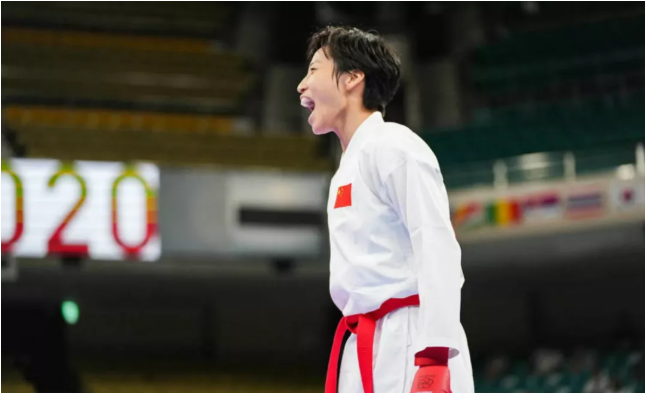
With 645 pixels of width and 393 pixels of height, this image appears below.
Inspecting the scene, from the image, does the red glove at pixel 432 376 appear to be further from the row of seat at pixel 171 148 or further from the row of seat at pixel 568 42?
the row of seat at pixel 568 42

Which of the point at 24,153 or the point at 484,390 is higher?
the point at 24,153

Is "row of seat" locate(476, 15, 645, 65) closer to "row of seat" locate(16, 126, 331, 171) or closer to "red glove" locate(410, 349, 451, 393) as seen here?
"row of seat" locate(16, 126, 331, 171)

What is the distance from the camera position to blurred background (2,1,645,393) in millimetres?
12070

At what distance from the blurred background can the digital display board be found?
0.03m

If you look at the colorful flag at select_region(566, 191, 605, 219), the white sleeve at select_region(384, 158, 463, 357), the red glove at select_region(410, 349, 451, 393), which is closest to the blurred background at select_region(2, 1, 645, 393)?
the colorful flag at select_region(566, 191, 605, 219)

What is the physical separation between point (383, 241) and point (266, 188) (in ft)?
34.0

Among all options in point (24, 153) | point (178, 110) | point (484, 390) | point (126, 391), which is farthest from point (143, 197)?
point (484, 390)

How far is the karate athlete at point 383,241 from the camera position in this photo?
2.29 m

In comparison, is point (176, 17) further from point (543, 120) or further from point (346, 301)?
point (346, 301)

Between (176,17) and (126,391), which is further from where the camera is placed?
(176,17)

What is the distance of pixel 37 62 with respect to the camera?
15.9 meters

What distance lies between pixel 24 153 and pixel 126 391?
397 cm

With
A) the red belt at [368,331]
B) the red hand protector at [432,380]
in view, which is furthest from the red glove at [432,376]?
the red belt at [368,331]

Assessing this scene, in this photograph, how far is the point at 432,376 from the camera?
7.22 ft
